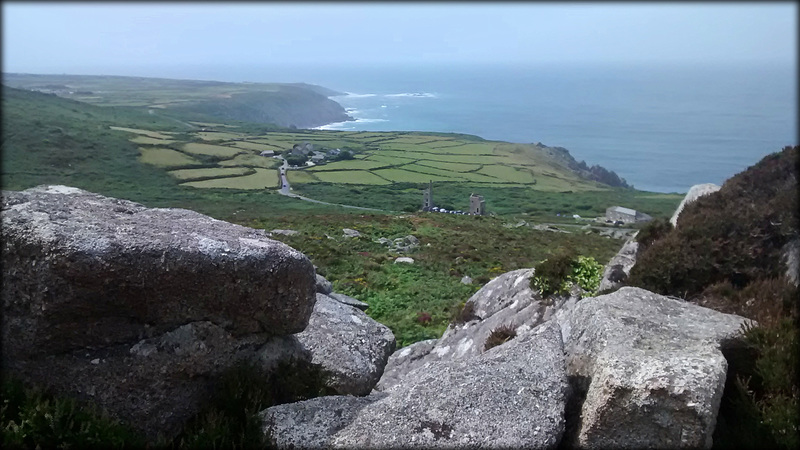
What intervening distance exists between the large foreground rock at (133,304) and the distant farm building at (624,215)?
32.9m

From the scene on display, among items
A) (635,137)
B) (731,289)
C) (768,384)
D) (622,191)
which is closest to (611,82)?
(622,191)

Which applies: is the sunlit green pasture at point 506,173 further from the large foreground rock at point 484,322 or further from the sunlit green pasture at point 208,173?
the large foreground rock at point 484,322

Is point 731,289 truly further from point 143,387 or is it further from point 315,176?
point 315,176

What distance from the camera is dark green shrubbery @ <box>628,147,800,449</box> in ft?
19.8

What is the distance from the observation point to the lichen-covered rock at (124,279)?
5902mm

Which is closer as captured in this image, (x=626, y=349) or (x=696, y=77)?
(x=626, y=349)

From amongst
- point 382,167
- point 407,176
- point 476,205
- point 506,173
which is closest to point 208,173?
point 382,167

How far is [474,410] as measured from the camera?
589 centimetres

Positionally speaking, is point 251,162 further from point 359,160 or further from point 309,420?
point 309,420

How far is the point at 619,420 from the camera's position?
5539 mm

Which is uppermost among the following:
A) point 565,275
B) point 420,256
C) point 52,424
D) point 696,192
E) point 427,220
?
point 696,192

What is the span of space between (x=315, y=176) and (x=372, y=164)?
174 inches

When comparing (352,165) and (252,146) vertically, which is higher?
(252,146)

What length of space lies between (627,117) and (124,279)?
91.3 feet
